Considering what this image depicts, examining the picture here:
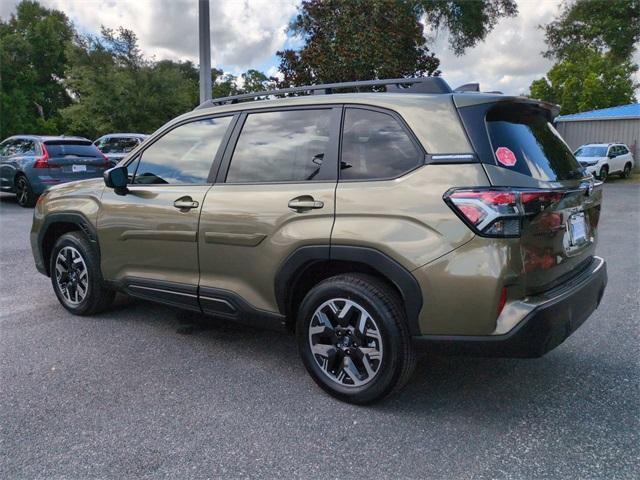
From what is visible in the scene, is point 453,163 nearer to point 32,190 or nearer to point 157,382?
point 157,382

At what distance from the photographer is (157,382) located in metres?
3.30

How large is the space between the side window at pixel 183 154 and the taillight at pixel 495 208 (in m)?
1.81

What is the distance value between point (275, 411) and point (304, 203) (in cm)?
117

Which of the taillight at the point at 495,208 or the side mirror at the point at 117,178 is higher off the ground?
the side mirror at the point at 117,178

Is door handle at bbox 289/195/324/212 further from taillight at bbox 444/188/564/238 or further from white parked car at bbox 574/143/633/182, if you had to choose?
white parked car at bbox 574/143/633/182

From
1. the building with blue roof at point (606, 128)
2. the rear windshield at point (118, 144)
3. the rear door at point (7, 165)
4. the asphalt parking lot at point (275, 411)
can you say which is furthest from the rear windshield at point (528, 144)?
the building with blue roof at point (606, 128)

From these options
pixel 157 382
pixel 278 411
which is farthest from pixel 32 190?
pixel 278 411

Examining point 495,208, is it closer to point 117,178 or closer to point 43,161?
point 117,178

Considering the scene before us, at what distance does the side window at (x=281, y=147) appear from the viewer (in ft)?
10.5

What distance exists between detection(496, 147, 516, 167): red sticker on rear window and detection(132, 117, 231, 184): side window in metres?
1.86

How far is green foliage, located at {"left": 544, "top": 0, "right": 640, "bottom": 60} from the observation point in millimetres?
21500

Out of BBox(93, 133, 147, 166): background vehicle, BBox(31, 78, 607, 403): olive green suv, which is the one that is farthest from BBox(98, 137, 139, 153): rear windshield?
BBox(31, 78, 607, 403): olive green suv

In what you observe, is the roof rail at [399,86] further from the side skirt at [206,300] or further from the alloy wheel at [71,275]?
the alloy wheel at [71,275]

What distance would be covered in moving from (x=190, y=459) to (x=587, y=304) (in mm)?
2249
